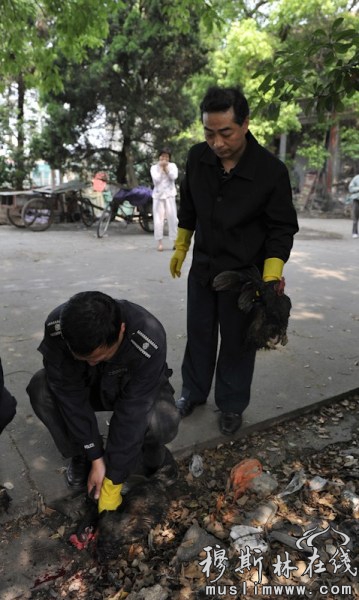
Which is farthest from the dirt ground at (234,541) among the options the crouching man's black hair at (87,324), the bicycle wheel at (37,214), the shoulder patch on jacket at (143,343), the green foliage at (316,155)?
the green foliage at (316,155)

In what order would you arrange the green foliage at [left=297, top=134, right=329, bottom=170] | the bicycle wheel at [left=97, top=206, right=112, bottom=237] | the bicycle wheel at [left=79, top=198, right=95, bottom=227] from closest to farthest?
1. the bicycle wheel at [left=97, top=206, right=112, bottom=237]
2. the bicycle wheel at [left=79, top=198, right=95, bottom=227]
3. the green foliage at [left=297, top=134, right=329, bottom=170]

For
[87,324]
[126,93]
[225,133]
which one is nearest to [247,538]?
[87,324]

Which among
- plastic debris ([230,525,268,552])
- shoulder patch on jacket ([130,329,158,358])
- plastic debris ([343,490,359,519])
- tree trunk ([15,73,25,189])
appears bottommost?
plastic debris ([230,525,268,552])

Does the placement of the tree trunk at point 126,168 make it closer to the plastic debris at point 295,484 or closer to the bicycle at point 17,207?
the bicycle at point 17,207

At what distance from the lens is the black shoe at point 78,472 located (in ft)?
7.30

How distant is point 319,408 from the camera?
306 centimetres

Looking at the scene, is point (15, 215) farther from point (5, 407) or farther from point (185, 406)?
point (5, 407)

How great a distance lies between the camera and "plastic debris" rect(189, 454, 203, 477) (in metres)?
2.40

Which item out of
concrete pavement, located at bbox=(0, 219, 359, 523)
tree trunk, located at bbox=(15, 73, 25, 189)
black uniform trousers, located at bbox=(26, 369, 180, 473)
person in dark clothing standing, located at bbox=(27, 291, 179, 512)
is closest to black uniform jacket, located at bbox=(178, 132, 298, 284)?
person in dark clothing standing, located at bbox=(27, 291, 179, 512)

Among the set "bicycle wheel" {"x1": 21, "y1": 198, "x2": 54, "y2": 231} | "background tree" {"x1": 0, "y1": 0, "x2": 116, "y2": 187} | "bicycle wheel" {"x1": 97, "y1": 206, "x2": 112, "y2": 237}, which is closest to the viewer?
"background tree" {"x1": 0, "y1": 0, "x2": 116, "y2": 187}

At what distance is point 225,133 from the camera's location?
7.00 ft

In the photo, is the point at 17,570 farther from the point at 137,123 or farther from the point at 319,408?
the point at 137,123

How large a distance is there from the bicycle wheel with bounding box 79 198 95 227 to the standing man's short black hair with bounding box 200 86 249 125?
30.7 ft

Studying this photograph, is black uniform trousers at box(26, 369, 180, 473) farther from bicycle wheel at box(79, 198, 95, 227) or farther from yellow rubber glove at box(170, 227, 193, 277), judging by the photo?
bicycle wheel at box(79, 198, 95, 227)
